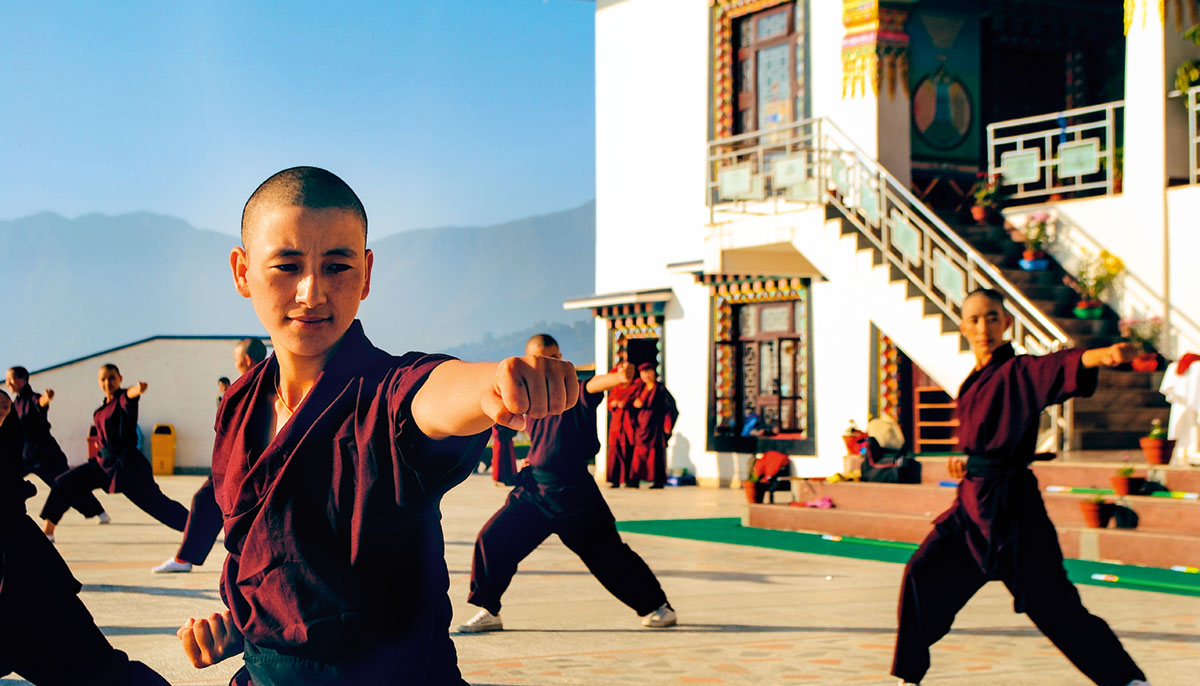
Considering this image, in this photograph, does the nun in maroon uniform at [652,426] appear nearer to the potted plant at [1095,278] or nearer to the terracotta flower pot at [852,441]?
the terracotta flower pot at [852,441]

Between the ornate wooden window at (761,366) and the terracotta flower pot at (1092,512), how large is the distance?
8121mm

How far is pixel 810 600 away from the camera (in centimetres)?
888

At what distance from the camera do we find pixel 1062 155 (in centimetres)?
1591

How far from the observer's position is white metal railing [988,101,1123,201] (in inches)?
615

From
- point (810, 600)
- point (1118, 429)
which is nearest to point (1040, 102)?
point (1118, 429)

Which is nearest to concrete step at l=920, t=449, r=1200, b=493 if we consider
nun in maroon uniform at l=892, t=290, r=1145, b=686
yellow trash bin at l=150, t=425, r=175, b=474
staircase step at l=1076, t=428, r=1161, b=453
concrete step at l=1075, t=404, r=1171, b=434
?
staircase step at l=1076, t=428, r=1161, b=453

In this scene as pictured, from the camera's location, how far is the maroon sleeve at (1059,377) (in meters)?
5.39

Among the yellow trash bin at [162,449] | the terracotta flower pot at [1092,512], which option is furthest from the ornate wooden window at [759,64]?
the yellow trash bin at [162,449]

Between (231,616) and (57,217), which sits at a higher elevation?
(57,217)

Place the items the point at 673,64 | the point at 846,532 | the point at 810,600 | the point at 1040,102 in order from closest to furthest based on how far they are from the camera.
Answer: the point at 810,600 < the point at 846,532 < the point at 1040,102 < the point at 673,64

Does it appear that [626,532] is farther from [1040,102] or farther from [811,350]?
[1040,102]

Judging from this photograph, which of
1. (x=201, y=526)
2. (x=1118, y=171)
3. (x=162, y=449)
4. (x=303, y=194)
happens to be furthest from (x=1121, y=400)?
(x=162, y=449)

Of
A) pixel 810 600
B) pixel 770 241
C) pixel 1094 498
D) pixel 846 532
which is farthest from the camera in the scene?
pixel 770 241

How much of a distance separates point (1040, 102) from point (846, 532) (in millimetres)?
8797
